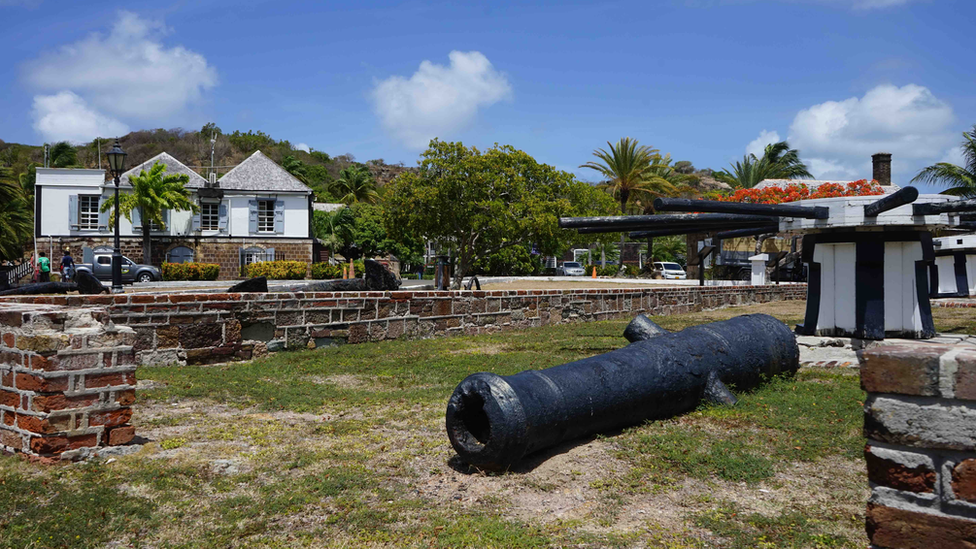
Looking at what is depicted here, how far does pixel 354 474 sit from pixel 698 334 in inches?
117

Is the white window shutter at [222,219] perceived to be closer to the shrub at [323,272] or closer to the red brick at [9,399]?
the shrub at [323,272]

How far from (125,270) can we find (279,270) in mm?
7841

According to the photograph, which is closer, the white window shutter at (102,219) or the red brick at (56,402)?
the red brick at (56,402)

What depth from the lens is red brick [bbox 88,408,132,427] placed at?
4020 mm

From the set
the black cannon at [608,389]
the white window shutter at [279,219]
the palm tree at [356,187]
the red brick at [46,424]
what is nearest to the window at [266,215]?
the white window shutter at [279,219]

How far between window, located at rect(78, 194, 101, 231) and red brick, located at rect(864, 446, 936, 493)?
40.2m

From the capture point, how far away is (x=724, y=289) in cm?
1838

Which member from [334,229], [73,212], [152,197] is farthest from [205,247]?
[334,229]

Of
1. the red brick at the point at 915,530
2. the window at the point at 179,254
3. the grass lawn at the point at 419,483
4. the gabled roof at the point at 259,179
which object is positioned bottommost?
the grass lawn at the point at 419,483

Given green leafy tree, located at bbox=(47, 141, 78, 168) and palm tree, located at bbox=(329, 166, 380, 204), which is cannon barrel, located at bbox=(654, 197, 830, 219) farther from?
green leafy tree, located at bbox=(47, 141, 78, 168)

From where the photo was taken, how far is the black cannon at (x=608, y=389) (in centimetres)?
377

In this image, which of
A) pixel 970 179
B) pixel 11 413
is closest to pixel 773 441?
pixel 11 413

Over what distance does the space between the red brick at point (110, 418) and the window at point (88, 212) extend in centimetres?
3683

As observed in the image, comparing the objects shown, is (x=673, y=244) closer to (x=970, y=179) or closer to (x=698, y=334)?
(x=970, y=179)
